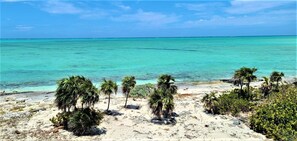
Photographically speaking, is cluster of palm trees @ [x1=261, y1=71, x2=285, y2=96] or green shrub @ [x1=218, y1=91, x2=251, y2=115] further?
cluster of palm trees @ [x1=261, y1=71, x2=285, y2=96]

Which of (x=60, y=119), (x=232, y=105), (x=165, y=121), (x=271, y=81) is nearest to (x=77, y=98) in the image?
(x=60, y=119)

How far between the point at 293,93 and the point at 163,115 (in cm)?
1706

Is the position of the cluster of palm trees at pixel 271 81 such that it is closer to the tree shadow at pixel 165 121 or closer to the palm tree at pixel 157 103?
the tree shadow at pixel 165 121

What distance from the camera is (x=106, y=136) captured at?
94.6 feet

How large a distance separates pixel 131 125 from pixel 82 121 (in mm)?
5524

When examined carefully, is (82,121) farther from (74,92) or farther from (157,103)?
(157,103)

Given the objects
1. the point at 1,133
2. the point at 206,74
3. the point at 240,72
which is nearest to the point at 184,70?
the point at 206,74

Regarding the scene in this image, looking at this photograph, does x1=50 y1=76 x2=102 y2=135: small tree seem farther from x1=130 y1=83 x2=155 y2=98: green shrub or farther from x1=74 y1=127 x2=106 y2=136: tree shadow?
x1=130 y1=83 x2=155 y2=98: green shrub

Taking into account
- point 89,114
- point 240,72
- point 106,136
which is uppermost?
point 240,72

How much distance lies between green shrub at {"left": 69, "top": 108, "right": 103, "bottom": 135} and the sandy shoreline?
789 millimetres

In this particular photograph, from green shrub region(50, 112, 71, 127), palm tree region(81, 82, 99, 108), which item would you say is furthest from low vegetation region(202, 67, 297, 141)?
green shrub region(50, 112, 71, 127)

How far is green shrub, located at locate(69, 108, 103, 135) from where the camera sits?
28.9 m

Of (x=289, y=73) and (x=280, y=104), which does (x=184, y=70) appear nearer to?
(x=289, y=73)

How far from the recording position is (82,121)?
28891 millimetres
